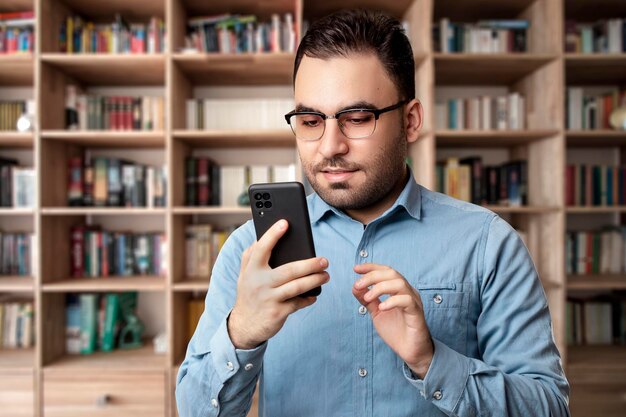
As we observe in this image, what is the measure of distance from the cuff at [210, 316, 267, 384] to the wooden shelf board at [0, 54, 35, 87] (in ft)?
6.97

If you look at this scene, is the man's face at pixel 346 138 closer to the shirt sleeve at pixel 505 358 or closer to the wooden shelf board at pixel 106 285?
the shirt sleeve at pixel 505 358

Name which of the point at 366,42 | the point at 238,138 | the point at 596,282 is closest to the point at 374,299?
the point at 366,42

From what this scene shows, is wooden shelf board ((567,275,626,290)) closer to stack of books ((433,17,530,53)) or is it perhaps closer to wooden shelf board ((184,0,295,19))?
stack of books ((433,17,530,53))

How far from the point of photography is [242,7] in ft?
8.02

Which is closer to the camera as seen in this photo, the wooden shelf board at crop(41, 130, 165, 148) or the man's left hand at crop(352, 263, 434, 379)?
the man's left hand at crop(352, 263, 434, 379)

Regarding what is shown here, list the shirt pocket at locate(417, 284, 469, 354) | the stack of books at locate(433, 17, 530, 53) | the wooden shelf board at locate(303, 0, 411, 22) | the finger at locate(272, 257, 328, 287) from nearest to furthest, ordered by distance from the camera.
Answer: the finger at locate(272, 257, 328, 287) < the shirt pocket at locate(417, 284, 469, 354) < the wooden shelf board at locate(303, 0, 411, 22) < the stack of books at locate(433, 17, 530, 53)

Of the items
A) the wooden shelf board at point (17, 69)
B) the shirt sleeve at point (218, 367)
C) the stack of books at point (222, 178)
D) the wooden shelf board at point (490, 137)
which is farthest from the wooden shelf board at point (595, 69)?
the wooden shelf board at point (17, 69)

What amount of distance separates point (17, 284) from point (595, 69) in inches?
123

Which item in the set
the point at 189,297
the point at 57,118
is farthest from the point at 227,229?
the point at 57,118

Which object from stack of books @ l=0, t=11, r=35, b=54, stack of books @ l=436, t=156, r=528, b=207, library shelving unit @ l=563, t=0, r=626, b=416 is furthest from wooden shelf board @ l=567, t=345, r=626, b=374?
stack of books @ l=0, t=11, r=35, b=54

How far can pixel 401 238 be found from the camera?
0.96 meters

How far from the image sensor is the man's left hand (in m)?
0.70

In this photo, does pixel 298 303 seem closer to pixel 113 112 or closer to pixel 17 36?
pixel 113 112

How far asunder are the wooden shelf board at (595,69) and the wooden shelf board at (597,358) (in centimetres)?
148
